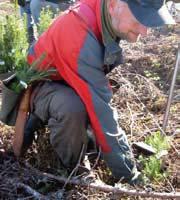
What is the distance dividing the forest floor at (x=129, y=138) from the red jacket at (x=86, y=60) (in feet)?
0.76

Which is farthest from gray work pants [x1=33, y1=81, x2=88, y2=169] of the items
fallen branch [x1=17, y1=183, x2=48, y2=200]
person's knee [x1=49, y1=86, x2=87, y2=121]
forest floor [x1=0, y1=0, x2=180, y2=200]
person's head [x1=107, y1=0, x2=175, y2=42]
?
person's head [x1=107, y1=0, x2=175, y2=42]

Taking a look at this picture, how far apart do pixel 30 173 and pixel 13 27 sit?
30.0 inches

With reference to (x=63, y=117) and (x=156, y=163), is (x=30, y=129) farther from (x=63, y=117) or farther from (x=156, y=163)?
(x=156, y=163)

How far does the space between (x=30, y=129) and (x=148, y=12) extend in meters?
0.88

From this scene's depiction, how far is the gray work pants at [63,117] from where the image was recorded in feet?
7.38

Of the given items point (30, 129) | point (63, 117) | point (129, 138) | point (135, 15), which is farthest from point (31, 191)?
point (135, 15)

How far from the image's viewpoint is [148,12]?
6.93 feet

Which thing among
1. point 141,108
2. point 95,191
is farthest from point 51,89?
point 141,108

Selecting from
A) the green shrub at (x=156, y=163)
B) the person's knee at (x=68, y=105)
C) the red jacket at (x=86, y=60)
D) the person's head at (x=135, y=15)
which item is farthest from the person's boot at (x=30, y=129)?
the person's head at (x=135, y=15)

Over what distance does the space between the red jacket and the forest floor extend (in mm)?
232

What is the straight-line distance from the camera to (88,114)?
2262 millimetres

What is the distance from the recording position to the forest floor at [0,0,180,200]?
221 centimetres

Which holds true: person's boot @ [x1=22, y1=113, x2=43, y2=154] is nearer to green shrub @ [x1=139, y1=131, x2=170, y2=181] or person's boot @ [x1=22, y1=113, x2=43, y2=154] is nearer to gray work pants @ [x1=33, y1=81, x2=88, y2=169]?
gray work pants @ [x1=33, y1=81, x2=88, y2=169]

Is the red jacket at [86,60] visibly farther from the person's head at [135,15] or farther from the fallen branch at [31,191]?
the fallen branch at [31,191]
